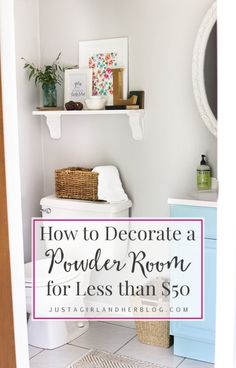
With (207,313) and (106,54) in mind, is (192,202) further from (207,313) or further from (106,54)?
(106,54)

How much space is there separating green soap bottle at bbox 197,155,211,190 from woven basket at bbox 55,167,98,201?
0.62 meters

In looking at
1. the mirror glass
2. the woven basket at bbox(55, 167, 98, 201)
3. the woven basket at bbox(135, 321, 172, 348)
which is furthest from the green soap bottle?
the woven basket at bbox(135, 321, 172, 348)

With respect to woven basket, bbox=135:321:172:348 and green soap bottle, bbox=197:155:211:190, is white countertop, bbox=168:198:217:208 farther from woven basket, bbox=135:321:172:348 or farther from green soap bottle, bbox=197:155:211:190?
woven basket, bbox=135:321:172:348

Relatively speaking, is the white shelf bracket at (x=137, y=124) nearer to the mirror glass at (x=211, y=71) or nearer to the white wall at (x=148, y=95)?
the white wall at (x=148, y=95)

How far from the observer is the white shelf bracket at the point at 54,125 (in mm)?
3398

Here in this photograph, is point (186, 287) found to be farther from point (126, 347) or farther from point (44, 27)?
point (44, 27)

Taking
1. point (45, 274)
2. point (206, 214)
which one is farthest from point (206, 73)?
point (45, 274)

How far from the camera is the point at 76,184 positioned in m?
3.23

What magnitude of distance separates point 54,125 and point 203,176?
1088 mm

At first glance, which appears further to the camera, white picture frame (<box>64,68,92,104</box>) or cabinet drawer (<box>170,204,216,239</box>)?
white picture frame (<box>64,68,92,104</box>)

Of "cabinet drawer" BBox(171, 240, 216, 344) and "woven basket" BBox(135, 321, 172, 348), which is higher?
"cabinet drawer" BBox(171, 240, 216, 344)

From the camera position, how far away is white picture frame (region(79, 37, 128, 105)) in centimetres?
315

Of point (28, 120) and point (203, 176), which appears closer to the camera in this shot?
point (203, 176)

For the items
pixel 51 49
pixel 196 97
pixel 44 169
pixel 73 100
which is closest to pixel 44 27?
pixel 51 49
